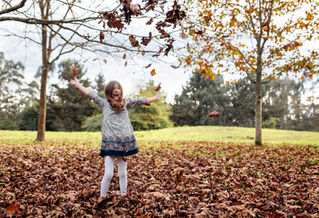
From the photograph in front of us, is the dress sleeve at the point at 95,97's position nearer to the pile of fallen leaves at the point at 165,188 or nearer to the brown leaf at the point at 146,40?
the brown leaf at the point at 146,40

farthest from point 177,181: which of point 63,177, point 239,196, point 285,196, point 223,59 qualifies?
point 223,59

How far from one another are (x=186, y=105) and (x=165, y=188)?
35988mm

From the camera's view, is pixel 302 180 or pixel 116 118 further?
pixel 302 180

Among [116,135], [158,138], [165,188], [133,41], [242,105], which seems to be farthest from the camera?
[242,105]

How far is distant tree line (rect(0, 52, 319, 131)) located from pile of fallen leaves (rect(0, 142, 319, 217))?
82.9ft

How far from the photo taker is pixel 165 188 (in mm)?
4449

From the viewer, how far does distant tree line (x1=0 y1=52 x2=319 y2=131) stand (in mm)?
35250

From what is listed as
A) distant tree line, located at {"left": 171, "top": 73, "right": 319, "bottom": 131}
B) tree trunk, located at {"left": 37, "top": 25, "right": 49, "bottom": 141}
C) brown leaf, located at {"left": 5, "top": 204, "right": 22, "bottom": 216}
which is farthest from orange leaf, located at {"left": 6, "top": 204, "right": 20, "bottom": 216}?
distant tree line, located at {"left": 171, "top": 73, "right": 319, "bottom": 131}

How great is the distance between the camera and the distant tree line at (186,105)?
35.2 m

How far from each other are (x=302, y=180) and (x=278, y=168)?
1095 millimetres

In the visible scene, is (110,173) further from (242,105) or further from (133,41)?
(242,105)

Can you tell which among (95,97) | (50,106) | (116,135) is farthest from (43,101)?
(50,106)

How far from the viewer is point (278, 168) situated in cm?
604

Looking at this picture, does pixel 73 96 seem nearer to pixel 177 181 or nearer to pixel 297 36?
pixel 297 36
